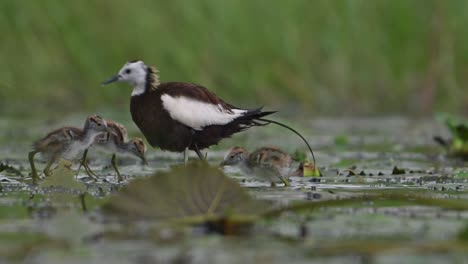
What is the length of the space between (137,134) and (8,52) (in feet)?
8.20

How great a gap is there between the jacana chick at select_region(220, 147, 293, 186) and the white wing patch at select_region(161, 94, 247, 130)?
25 cm

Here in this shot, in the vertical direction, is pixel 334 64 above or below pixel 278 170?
above

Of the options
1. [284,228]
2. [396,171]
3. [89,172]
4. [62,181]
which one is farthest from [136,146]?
[284,228]

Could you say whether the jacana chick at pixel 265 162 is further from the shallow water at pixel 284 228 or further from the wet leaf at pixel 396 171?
the wet leaf at pixel 396 171

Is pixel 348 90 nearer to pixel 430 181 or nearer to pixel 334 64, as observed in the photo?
pixel 334 64

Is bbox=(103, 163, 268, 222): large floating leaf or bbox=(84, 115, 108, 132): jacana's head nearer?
bbox=(103, 163, 268, 222): large floating leaf

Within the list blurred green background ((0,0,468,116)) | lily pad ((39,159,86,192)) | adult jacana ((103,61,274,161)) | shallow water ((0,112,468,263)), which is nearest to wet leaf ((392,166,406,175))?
shallow water ((0,112,468,263))

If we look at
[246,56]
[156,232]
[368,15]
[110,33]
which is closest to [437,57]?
[368,15]

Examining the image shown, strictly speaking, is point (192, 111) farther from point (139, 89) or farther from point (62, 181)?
point (62, 181)

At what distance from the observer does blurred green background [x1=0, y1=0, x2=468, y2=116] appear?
12.5m

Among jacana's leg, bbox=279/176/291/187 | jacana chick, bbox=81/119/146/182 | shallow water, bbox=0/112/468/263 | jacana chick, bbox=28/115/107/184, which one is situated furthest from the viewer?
jacana chick, bbox=81/119/146/182

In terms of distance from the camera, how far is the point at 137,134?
1124 cm

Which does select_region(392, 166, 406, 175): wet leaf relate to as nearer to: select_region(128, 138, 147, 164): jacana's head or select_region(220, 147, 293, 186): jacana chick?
select_region(220, 147, 293, 186): jacana chick

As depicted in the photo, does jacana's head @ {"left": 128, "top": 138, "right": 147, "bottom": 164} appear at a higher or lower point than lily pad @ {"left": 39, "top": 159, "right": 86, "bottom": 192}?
higher
